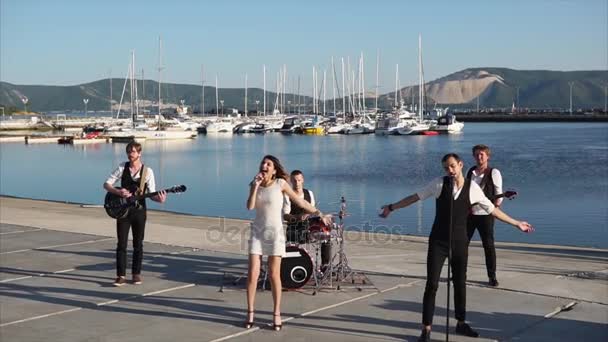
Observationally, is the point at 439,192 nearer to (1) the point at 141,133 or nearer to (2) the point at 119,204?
(2) the point at 119,204

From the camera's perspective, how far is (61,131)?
4902 inches

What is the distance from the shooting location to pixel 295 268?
10.0 metres

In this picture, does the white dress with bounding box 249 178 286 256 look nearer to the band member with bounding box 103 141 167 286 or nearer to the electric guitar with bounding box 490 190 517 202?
the band member with bounding box 103 141 167 286

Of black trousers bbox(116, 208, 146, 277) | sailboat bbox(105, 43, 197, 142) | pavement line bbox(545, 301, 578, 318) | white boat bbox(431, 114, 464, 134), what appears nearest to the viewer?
pavement line bbox(545, 301, 578, 318)

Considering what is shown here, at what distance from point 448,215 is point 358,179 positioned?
3901cm

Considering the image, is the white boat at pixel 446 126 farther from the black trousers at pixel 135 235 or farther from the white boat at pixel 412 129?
the black trousers at pixel 135 235

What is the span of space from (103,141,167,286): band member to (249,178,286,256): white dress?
8.04 ft

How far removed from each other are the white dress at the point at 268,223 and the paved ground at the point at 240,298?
85 centimetres

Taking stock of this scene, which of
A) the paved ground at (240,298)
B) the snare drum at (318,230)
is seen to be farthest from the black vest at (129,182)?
the snare drum at (318,230)

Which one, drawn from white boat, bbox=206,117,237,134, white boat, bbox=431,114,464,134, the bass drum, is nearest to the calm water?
the bass drum

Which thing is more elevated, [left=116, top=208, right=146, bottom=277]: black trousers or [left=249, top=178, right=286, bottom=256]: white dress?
[left=249, top=178, right=286, bottom=256]: white dress

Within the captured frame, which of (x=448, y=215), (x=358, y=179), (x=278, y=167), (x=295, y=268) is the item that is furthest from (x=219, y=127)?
(x=448, y=215)

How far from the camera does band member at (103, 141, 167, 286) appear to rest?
409 inches

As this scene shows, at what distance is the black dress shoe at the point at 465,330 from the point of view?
808 cm
